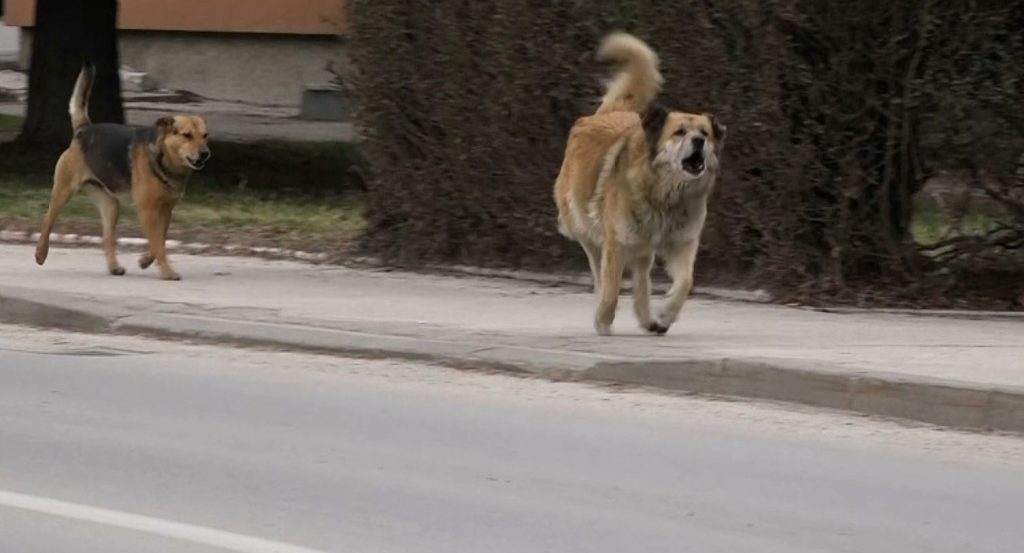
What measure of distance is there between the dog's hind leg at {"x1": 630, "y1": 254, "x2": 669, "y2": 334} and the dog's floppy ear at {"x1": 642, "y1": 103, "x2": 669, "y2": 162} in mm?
784

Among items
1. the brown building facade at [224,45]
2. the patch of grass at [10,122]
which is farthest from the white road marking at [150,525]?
the brown building facade at [224,45]

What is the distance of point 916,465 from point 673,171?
9.07ft

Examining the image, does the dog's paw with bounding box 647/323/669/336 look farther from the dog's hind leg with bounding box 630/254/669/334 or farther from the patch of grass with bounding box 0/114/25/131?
the patch of grass with bounding box 0/114/25/131

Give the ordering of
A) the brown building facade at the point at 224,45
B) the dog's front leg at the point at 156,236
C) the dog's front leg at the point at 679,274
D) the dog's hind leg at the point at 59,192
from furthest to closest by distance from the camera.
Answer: the brown building facade at the point at 224,45 < the dog's hind leg at the point at 59,192 < the dog's front leg at the point at 156,236 < the dog's front leg at the point at 679,274

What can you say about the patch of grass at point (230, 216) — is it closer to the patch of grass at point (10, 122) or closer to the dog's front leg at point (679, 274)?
the dog's front leg at point (679, 274)

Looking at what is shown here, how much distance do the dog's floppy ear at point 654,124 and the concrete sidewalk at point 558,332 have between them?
3.45ft

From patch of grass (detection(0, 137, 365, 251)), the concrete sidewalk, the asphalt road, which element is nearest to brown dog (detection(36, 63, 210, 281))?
the concrete sidewalk

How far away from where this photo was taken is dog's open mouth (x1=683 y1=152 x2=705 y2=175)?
1035cm

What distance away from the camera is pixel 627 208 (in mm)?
10891

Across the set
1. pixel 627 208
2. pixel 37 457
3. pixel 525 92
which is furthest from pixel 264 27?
pixel 37 457

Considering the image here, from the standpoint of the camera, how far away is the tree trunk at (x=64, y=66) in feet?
72.2

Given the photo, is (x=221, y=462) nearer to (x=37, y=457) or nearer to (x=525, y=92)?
(x=37, y=457)

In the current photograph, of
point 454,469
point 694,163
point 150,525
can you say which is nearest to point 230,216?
point 694,163

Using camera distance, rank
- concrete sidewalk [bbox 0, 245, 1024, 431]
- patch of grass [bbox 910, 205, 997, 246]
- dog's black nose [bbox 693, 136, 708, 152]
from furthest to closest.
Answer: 1. patch of grass [bbox 910, 205, 997, 246]
2. dog's black nose [bbox 693, 136, 708, 152]
3. concrete sidewalk [bbox 0, 245, 1024, 431]
